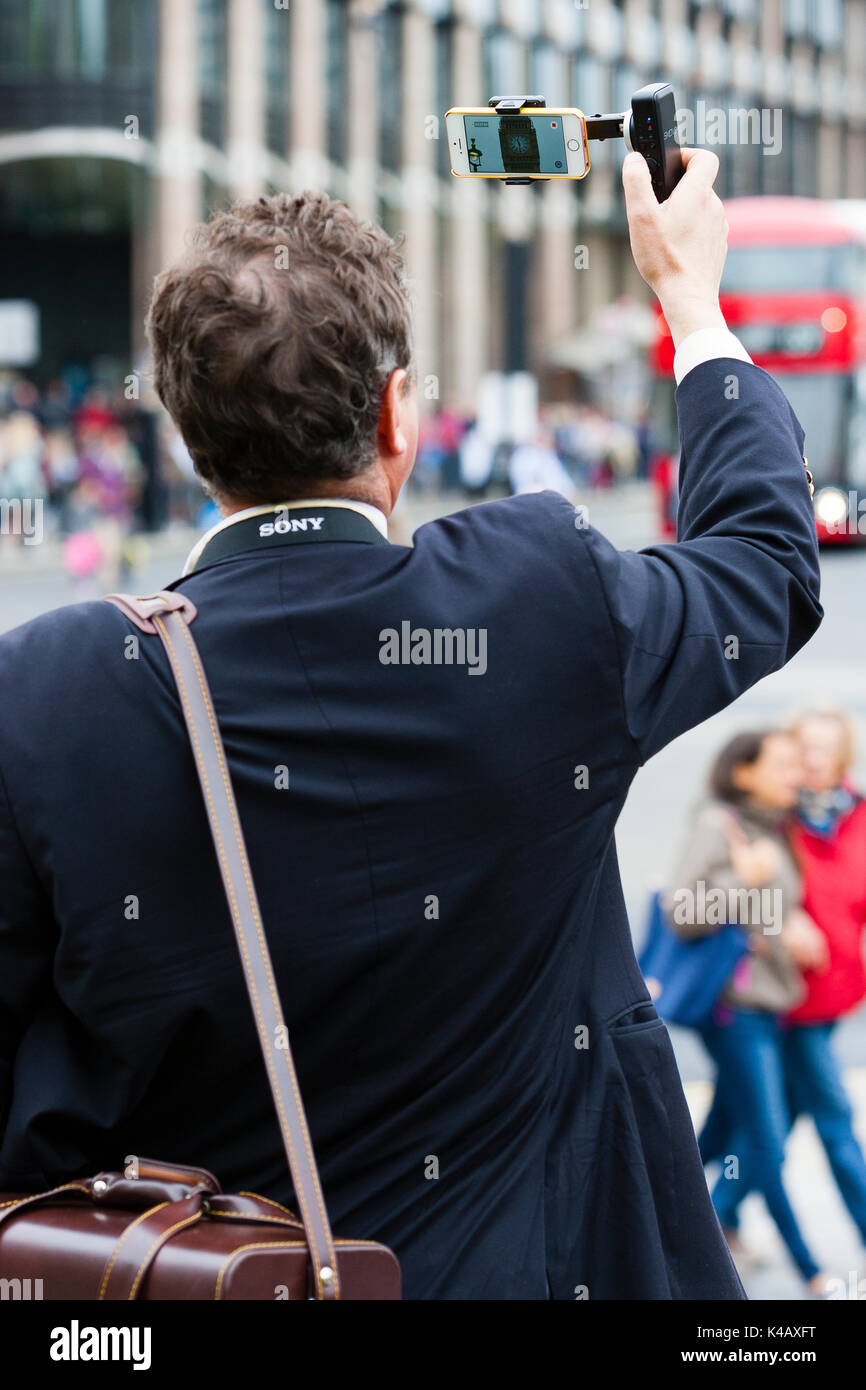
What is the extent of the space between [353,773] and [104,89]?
32.9m

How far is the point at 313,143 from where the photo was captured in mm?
36031

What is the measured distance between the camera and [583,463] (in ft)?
126

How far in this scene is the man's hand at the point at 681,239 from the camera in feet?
5.92

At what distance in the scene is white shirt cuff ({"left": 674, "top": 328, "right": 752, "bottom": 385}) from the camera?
1788 mm

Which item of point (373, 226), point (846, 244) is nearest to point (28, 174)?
point (846, 244)

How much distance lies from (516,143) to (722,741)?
10.7 metres

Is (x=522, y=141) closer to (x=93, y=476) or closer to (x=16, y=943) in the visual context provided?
(x=16, y=943)

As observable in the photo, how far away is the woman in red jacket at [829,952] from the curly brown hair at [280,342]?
3.19 m

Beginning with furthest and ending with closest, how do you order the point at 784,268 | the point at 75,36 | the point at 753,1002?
1. the point at 75,36
2. the point at 784,268
3. the point at 753,1002

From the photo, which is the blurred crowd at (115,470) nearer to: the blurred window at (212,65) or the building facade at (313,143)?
the building facade at (313,143)
